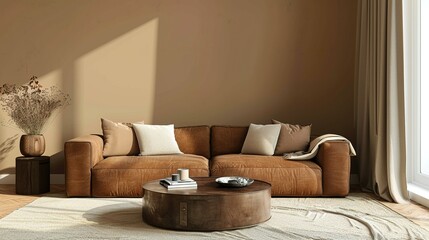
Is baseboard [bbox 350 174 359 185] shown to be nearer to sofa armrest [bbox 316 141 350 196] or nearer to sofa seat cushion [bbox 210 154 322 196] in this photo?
sofa armrest [bbox 316 141 350 196]

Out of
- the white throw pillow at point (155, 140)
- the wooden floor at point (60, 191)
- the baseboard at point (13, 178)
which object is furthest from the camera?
the baseboard at point (13, 178)

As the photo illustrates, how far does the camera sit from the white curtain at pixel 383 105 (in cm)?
450

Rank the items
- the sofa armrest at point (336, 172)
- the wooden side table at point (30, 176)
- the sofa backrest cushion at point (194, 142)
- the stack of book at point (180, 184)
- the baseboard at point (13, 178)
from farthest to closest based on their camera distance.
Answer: the baseboard at point (13, 178) → the sofa backrest cushion at point (194, 142) → the wooden side table at point (30, 176) → the sofa armrest at point (336, 172) → the stack of book at point (180, 184)

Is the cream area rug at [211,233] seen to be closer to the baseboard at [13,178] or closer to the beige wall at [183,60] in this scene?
the baseboard at [13,178]

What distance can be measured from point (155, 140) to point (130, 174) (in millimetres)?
634

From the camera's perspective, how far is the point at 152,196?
11.2 ft

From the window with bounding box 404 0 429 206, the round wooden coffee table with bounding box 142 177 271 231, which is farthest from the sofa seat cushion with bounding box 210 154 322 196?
the round wooden coffee table with bounding box 142 177 271 231

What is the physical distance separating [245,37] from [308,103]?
1.10 metres

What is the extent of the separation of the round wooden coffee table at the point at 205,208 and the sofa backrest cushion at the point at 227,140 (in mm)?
1928

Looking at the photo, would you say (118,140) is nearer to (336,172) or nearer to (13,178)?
(13,178)

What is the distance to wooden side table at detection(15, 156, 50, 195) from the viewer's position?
16.1ft

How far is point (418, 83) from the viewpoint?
4.80m

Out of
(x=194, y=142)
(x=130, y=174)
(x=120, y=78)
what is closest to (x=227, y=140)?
(x=194, y=142)

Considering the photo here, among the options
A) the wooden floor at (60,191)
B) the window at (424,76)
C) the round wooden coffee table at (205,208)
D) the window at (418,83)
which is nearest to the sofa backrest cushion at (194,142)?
the wooden floor at (60,191)
